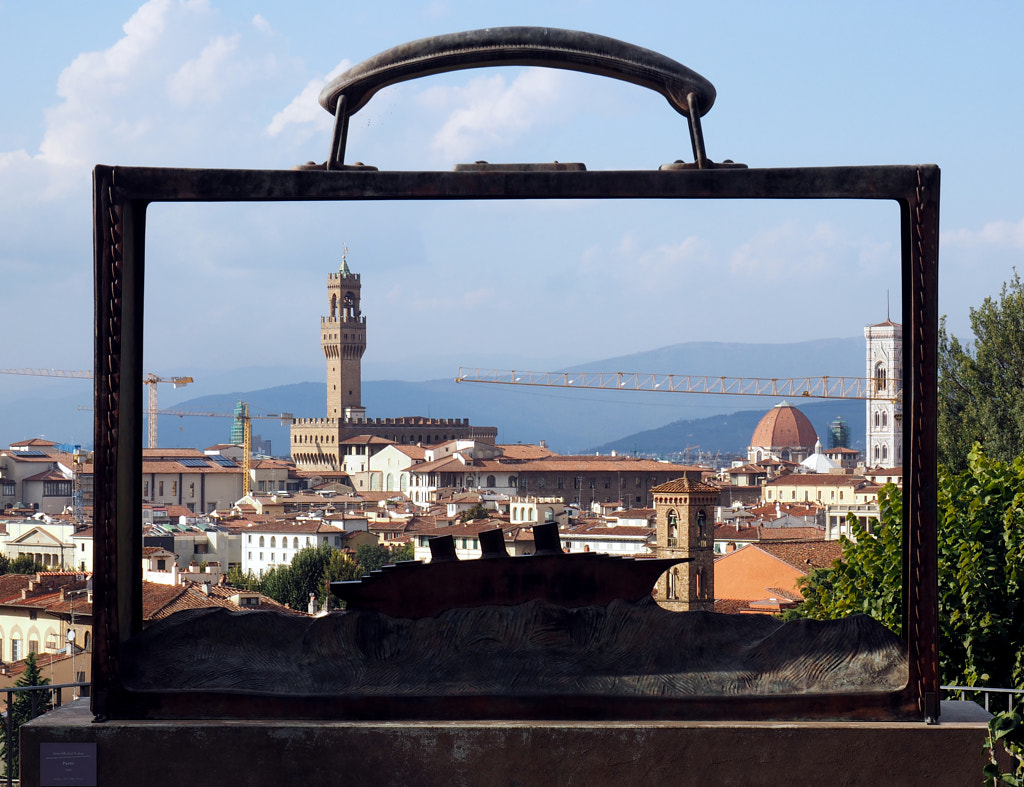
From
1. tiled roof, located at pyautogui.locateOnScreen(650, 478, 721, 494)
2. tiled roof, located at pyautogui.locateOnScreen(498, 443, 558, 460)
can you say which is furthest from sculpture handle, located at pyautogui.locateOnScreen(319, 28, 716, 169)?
tiled roof, located at pyautogui.locateOnScreen(498, 443, 558, 460)

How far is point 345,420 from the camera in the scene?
9794 cm

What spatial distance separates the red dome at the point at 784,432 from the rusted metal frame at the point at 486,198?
118 meters

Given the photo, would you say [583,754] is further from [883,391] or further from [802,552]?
[883,391]

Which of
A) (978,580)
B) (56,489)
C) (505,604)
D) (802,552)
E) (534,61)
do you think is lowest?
(56,489)

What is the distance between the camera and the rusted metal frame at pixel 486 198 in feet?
10.9

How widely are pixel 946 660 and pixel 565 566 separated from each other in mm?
4353

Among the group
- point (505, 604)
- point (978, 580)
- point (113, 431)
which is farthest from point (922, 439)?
point (978, 580)

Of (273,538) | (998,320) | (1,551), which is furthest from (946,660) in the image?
(1,551)

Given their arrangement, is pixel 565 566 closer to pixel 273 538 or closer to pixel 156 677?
pixel 156 677

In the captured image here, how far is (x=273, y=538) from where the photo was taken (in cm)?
4741

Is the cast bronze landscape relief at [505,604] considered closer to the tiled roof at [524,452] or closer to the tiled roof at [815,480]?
the tiled roof at [815,480]

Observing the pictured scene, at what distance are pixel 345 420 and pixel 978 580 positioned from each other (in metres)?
92.4

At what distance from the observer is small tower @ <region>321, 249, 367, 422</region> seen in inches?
4055

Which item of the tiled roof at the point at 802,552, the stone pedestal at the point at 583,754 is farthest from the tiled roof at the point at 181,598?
the stone pedestal at the point at 583,754
